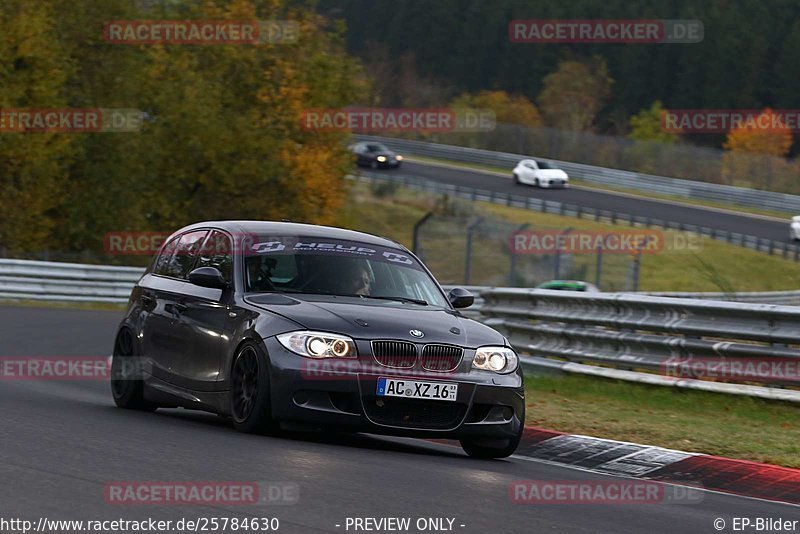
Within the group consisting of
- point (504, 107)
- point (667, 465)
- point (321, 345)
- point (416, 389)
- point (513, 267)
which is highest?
point (504, 107)

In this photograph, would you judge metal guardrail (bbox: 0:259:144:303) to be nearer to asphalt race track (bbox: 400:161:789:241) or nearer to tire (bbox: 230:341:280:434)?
tire (bbox: 230:341:280:434)

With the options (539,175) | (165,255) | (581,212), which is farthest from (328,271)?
(539,175)

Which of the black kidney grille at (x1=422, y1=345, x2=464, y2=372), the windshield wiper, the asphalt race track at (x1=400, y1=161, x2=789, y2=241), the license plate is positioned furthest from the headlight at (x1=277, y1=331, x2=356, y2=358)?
the asphalt race track at (x1=400, y1=161, x2=789, y2=241)

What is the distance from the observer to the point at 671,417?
1270 cm

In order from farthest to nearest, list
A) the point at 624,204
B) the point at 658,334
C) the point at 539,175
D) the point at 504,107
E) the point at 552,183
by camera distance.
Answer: the point at 504,107
the point at 539,175
the point at 552,183
the point at 624,204
the point at 658,334

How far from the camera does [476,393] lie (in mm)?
9430

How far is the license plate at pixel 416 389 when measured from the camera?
913cm

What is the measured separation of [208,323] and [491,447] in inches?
87.6

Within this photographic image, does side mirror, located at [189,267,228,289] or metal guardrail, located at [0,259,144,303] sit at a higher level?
side mirror, located at [189,267,228,289]

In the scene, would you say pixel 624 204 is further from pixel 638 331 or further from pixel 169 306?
pixel 169 306

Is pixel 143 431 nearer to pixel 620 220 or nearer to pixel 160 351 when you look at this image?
pixel 160 351

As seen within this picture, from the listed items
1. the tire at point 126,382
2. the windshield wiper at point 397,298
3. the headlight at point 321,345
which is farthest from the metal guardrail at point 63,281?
the headlight at point 321,345

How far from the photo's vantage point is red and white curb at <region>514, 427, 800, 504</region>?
9063mm

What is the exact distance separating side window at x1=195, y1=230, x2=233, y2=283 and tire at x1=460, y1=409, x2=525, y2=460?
211 cm
